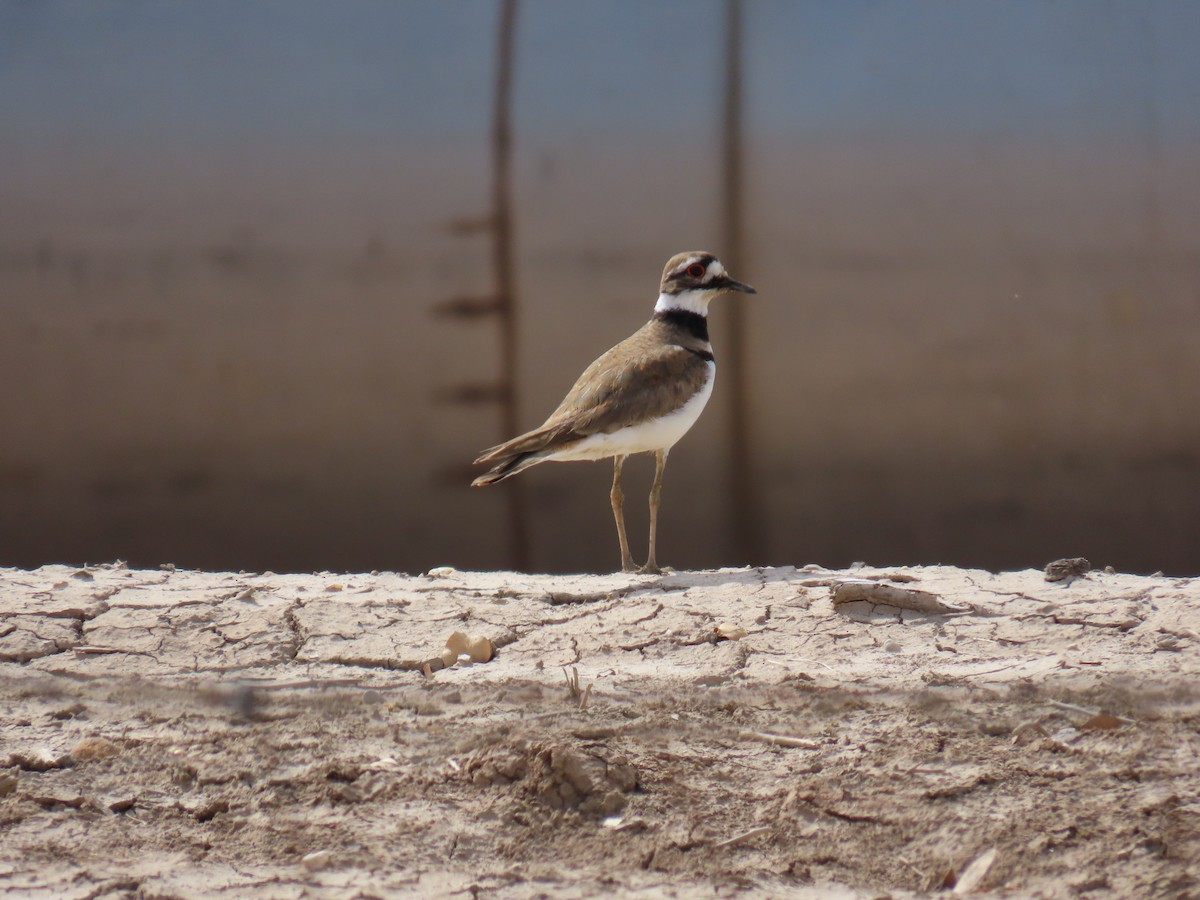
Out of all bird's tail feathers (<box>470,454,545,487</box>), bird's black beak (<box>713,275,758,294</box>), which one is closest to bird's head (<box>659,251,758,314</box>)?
bird's black beak (<box>713,275,758,294</box>)

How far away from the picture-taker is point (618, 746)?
2.51 metres

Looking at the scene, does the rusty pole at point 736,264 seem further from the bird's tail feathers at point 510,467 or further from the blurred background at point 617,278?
the bird's tail feathers at point 510,467

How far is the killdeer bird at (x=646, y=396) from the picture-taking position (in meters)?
4.11

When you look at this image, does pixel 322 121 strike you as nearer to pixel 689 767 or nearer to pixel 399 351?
pixel 399 351

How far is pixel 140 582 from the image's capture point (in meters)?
3.84

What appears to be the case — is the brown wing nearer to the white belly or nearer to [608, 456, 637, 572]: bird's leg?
the white belly

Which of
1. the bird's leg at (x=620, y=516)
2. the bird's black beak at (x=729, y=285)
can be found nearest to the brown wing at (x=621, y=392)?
the bird's black beak at (x=729, y=285)

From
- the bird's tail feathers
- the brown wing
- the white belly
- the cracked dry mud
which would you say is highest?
the brown wing

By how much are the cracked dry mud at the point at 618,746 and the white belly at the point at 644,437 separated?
0.78 metres

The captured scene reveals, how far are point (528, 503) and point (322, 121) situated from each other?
59.2 inches

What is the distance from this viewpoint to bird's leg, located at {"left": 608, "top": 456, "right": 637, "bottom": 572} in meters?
4.38

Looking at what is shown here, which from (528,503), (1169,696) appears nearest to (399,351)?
(528,503)

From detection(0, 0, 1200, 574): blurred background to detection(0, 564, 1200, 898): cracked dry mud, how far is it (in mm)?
885

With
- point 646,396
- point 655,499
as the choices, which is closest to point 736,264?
point 646,396
